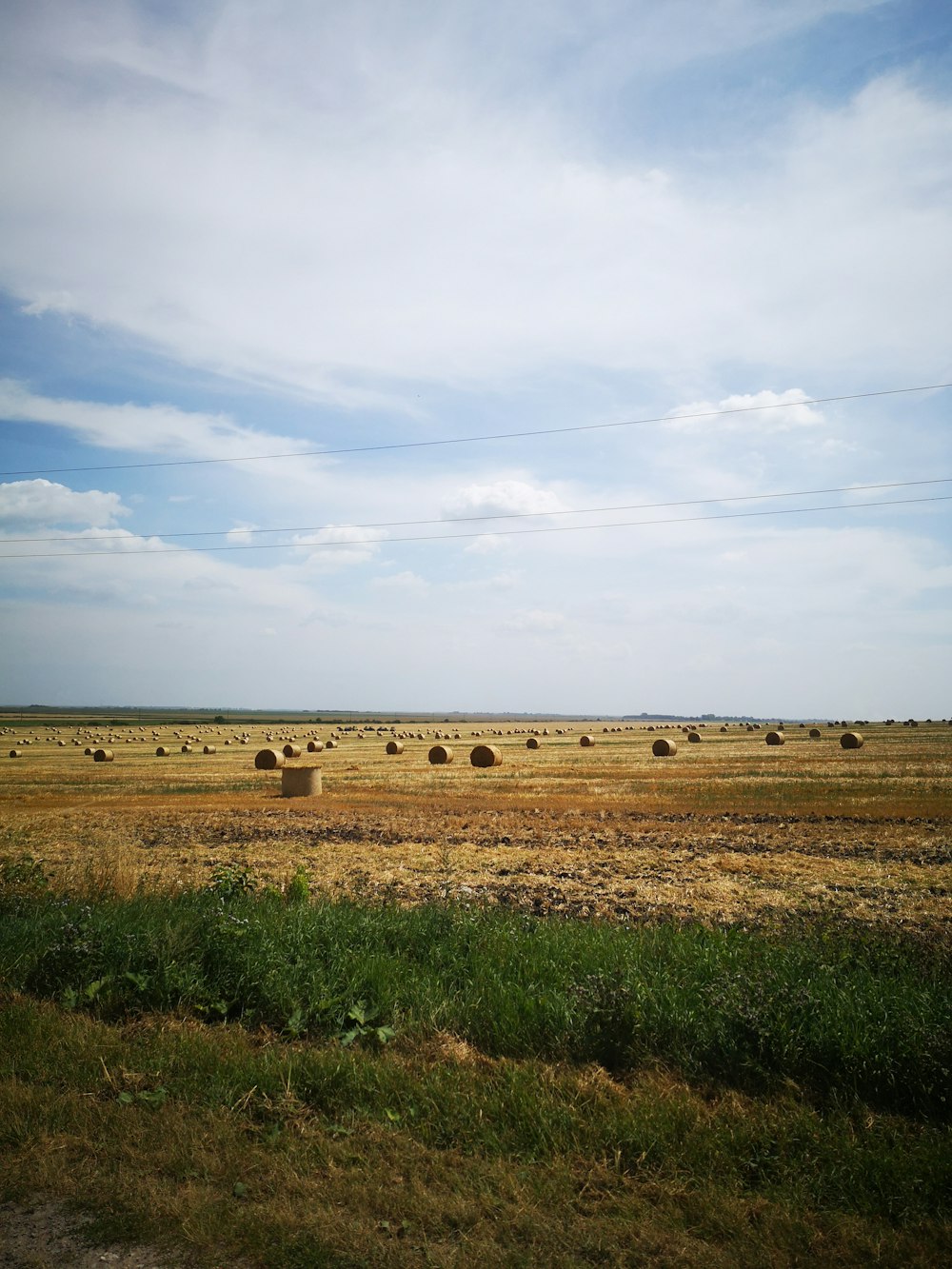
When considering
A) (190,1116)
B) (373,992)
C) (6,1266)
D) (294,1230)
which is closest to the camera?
(6,1266)

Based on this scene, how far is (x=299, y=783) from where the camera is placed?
88.5 ft

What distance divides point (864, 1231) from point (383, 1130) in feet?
9.28

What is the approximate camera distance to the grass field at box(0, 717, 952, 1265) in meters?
4.01

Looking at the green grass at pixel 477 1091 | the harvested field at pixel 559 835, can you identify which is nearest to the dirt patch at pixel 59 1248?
the green grass at pixel 477 1091

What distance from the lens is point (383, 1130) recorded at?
192 inches

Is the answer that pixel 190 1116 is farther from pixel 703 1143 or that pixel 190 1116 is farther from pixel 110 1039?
pixel 703 1143

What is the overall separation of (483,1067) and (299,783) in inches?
881

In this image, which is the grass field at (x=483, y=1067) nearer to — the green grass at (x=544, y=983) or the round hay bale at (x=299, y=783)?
the green grass at (x=544, y=983)

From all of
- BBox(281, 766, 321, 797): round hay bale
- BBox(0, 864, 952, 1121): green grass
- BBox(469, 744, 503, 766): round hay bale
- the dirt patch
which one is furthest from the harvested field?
the dirt patch

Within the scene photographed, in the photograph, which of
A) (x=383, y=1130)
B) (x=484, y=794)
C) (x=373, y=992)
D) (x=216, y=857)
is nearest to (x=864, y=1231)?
(x=383, y=1130)

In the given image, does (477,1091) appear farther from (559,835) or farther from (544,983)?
(559,835)

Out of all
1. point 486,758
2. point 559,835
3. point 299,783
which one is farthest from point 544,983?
point 486,758

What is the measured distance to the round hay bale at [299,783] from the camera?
1059 inches

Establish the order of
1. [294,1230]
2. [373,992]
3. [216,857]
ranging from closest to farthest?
[294,1230] < [373,992] < [216,857]
